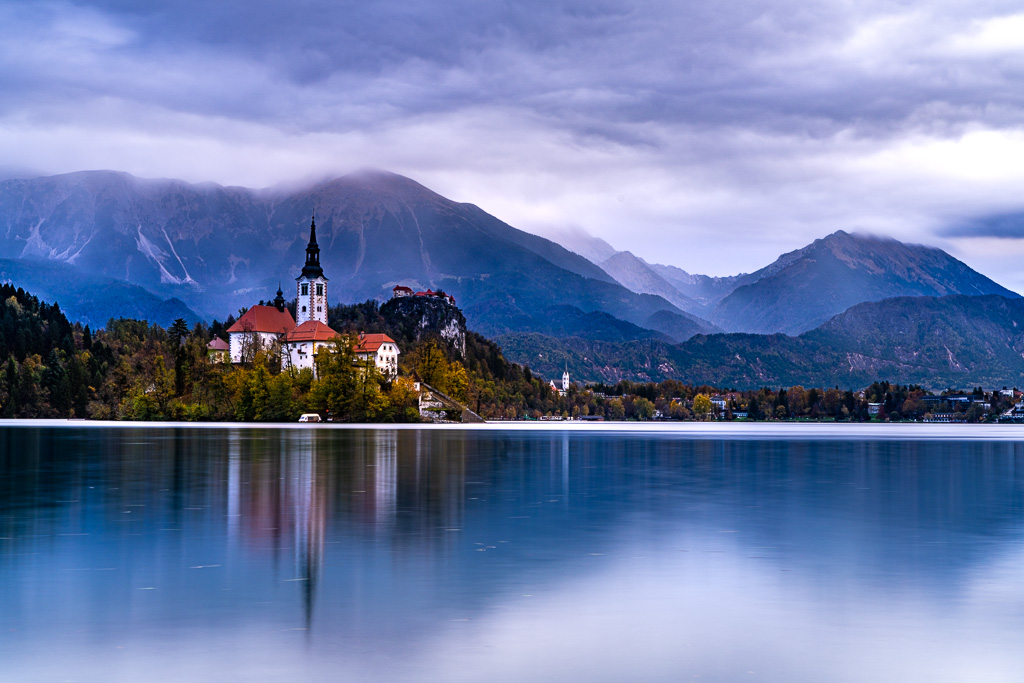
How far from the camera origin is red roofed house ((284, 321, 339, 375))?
192 meters

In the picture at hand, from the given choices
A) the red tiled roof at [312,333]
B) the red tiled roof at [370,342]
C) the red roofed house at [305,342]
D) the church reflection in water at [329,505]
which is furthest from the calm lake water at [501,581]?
the red tiled roof at [312,333]

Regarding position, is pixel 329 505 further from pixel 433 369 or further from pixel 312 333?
pixel 312 333

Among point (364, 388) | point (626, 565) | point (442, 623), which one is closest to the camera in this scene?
point (442, 623)

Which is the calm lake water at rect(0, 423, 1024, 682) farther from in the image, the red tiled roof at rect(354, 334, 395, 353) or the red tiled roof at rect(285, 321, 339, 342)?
the red tiled roof at rect(285, 321, 339, 342)

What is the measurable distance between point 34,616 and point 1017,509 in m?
33.5

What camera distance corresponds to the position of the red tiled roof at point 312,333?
632 feet

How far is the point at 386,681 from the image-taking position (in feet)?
43.4

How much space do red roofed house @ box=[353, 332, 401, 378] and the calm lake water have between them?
143227mm

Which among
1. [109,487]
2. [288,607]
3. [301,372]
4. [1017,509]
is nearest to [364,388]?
[301,372]

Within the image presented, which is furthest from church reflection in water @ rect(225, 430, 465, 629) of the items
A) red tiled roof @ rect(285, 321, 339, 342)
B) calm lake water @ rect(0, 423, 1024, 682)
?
red tiled roof @ rect(285, 321, 339, 342)

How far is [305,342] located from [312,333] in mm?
2308

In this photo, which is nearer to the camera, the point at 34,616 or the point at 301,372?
the point at 34,616

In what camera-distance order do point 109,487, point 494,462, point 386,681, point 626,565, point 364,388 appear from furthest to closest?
1. point 364,388
2. point 494,462
3. point 109,487
4. point 626,565
5. point 386,681

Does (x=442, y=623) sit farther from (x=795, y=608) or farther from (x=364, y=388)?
(x=364, y=388)
